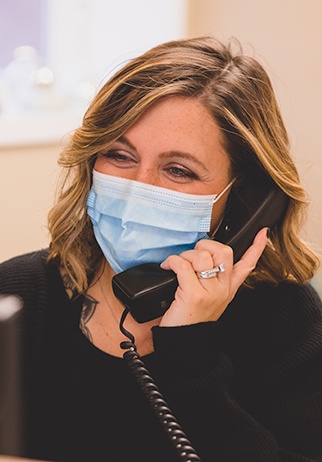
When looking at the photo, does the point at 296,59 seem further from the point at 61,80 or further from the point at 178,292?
the point at 178,292

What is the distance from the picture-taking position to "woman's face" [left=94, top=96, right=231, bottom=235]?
1.28 meters

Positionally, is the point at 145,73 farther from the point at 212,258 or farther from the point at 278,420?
the point at 278,420

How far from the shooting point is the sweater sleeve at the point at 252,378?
123 cm

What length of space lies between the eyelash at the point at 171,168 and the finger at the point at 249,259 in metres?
0.17

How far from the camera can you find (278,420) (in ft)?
4.30

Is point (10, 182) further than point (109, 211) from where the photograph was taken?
Yes

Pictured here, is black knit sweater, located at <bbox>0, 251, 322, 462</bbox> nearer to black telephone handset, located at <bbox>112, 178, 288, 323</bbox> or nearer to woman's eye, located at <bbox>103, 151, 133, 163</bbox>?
black telephone handset, located at <bbox>112, 178, 288, 323</bbox>

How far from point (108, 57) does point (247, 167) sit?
4.71ft

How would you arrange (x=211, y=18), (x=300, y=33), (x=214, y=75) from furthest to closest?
1. (x=211, y=18)
2. (x=300, y=33)
3. (x=214, y=75)

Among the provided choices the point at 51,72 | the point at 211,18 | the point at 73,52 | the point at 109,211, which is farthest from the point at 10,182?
the point at 109,211

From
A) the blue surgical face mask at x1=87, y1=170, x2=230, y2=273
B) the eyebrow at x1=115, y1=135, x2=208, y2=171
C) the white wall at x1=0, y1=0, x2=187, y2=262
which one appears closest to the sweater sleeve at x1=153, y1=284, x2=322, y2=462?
the blue surgical face mask at x1=87, y1=170, x2=230, y2=273

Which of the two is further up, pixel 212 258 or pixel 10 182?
pixel 212 258

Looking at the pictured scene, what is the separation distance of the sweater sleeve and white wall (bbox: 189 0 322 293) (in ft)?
2.17

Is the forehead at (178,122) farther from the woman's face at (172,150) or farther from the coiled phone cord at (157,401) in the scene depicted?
the coiled phone cord at (157,401)
